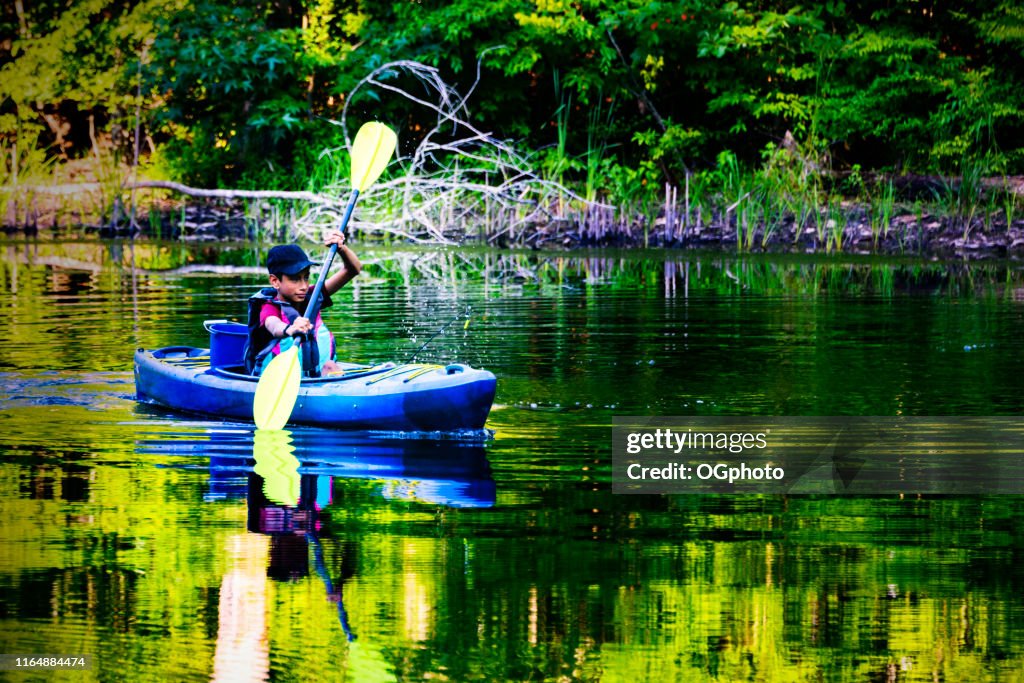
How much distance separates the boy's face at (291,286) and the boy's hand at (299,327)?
468 mm

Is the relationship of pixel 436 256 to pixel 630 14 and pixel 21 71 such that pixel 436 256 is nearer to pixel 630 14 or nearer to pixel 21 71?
pixel 630 14

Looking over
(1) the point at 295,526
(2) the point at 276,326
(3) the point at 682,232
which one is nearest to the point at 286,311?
(2) the point at 276,326

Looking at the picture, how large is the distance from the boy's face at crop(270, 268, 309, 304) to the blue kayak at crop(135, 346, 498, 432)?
0.46 meters

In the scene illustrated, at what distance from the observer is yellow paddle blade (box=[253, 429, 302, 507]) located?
20.4ft

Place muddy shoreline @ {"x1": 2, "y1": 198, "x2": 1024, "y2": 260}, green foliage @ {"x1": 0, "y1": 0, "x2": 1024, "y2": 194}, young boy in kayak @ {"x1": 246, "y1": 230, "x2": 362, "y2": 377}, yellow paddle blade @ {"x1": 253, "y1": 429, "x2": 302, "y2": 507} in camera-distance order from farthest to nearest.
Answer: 1. green foliage @ {"x1": 0, "y1": 0, "x2": 1024, "y2": 194}
2. muddy shoreline @ {"x1": 2, "y1": 198, "x2": 1024, "y2": 260}
3. young boy in kayak @ {"x1": 246, "y1": 230, "x2": 362, "y2": 377}
4. yellow paddle blade @ {"x1": 253, "y1": 429, "x2": 302, "y2": 507}

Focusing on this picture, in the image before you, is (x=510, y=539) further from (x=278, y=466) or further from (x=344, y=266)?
(x=344, y=266)

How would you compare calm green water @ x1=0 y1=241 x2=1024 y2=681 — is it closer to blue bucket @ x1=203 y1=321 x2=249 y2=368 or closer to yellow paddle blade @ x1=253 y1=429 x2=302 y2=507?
yellow paddle blade @ x1=253 y1=429 x2=302 y2=507

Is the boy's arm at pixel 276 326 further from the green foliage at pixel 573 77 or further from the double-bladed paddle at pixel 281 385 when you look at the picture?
the green foliage at pixel 573 77

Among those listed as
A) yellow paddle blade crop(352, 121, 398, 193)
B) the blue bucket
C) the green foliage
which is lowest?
the blue bucket

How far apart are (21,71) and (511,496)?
1861 cm

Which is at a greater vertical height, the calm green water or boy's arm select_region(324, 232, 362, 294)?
boy's arm select_region(324, 232, 362, 294)

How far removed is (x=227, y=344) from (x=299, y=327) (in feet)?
3.99

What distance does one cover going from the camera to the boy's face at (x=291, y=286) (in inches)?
317

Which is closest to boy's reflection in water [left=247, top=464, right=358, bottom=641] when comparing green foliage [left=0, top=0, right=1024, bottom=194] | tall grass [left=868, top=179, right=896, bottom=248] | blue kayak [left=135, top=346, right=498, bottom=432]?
blue kayak [left=135, top=346, right=498, bottom=432]
